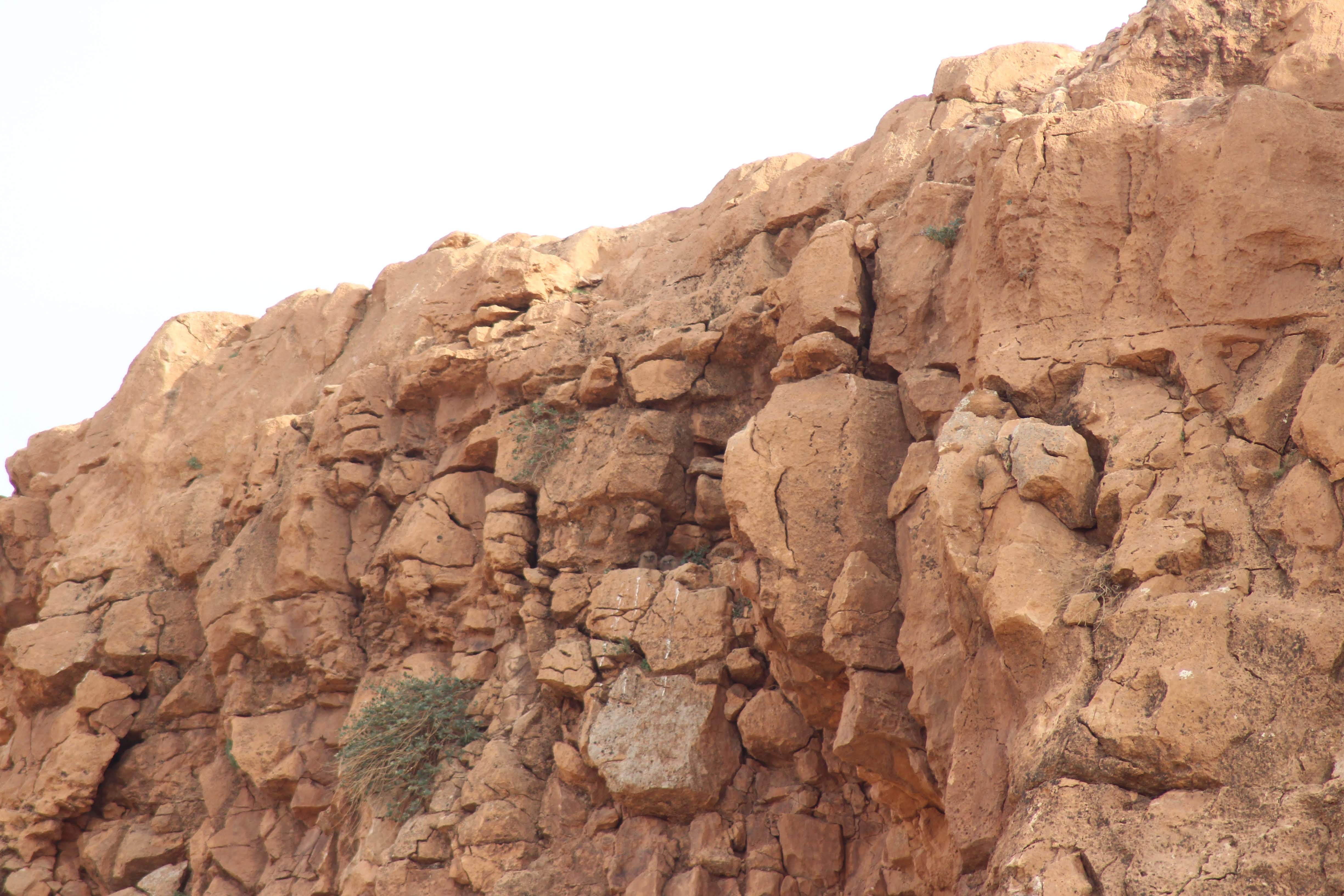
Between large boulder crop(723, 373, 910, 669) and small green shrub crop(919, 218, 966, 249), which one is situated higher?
small green shrub crop(919, 218, 966, 249)

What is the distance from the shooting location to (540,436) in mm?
9070

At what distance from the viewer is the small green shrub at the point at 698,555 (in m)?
8.16

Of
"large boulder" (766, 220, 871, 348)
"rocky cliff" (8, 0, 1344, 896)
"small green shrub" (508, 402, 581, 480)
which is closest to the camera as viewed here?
"rocky cliff" (8, 0, 1344, 896)

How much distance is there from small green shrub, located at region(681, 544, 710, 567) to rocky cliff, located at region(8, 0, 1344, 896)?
48 millimetres

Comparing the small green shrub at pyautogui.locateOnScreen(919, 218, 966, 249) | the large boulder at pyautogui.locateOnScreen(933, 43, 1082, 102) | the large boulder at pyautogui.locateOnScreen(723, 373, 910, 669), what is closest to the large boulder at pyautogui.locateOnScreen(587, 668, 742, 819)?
the large boulder at pyautogui.locateOnScreen(723, 373, 910, 669)

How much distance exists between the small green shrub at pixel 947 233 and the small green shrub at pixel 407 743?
470 cm

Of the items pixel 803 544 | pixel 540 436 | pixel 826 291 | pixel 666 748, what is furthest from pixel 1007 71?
pixel 666 748

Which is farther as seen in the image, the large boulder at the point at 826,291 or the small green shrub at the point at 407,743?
the small green shrub at the point at 407,743

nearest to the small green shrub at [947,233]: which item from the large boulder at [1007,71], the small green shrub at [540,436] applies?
the large boulder at [1007,71]

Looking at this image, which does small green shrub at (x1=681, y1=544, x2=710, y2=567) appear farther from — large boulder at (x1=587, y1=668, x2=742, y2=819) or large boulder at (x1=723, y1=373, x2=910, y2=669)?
large boulder at (x1=723, y1=373, x2=910, y2=669)

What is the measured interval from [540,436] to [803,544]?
3114 millimetres

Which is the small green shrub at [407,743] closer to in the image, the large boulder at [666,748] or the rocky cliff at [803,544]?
the rocky cliff at [803,544]

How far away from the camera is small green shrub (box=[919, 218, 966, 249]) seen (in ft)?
23.6

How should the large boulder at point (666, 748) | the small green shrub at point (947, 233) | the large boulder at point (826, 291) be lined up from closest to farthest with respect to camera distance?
the large boulder at point (666, 748) < the small green shrub at point (947, 233) < the large boulder at point (826, 291)
